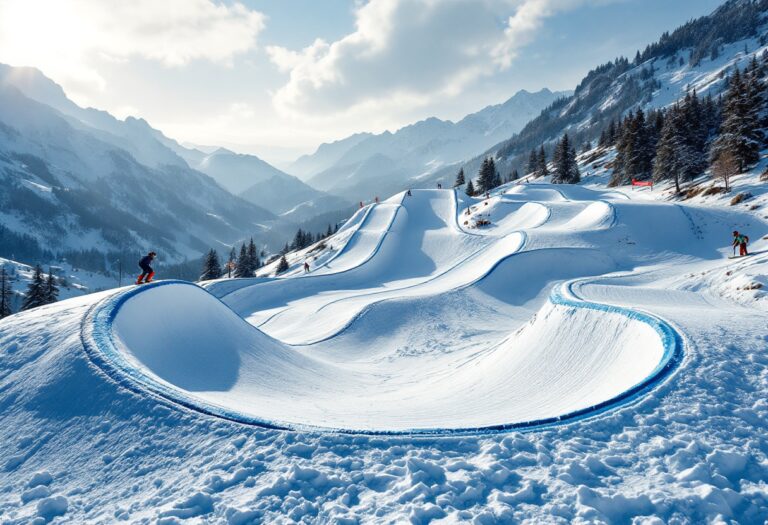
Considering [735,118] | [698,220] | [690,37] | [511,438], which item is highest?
[690,37]

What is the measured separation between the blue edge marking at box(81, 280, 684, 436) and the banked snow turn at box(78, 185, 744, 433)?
0.03 m

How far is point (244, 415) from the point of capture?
6125mm

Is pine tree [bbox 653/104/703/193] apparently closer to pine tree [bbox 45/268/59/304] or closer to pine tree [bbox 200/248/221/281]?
pine tree [bbox 200/248/221/281]

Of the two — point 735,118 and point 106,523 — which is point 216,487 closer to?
point 106,523

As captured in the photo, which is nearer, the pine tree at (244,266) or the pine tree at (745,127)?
the pine tree at (745,127)

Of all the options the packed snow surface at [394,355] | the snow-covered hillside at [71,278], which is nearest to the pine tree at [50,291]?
the packed snow surface at [394,355]

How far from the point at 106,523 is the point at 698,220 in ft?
113

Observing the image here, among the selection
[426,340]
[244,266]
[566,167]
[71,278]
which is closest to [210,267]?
[244,266]

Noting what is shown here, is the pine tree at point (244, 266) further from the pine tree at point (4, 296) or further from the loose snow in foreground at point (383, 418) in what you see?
the loose snow in foreground at point (383, 418)

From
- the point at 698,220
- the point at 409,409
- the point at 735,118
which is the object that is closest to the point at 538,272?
the point at 698,220

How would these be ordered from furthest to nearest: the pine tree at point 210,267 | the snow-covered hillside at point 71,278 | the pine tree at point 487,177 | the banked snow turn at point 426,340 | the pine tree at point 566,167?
the snow-covered hillside at point 71,278 → the pine tree at point 487,177 → the pine tree at point 566,167 → the pine tree at point 210,267 → the banked snow turn at point 426,340

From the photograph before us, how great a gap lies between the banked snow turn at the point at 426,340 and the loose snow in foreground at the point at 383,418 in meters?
0.09

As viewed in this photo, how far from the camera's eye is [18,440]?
6012 millimetres

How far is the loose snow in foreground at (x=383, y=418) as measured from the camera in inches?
179
